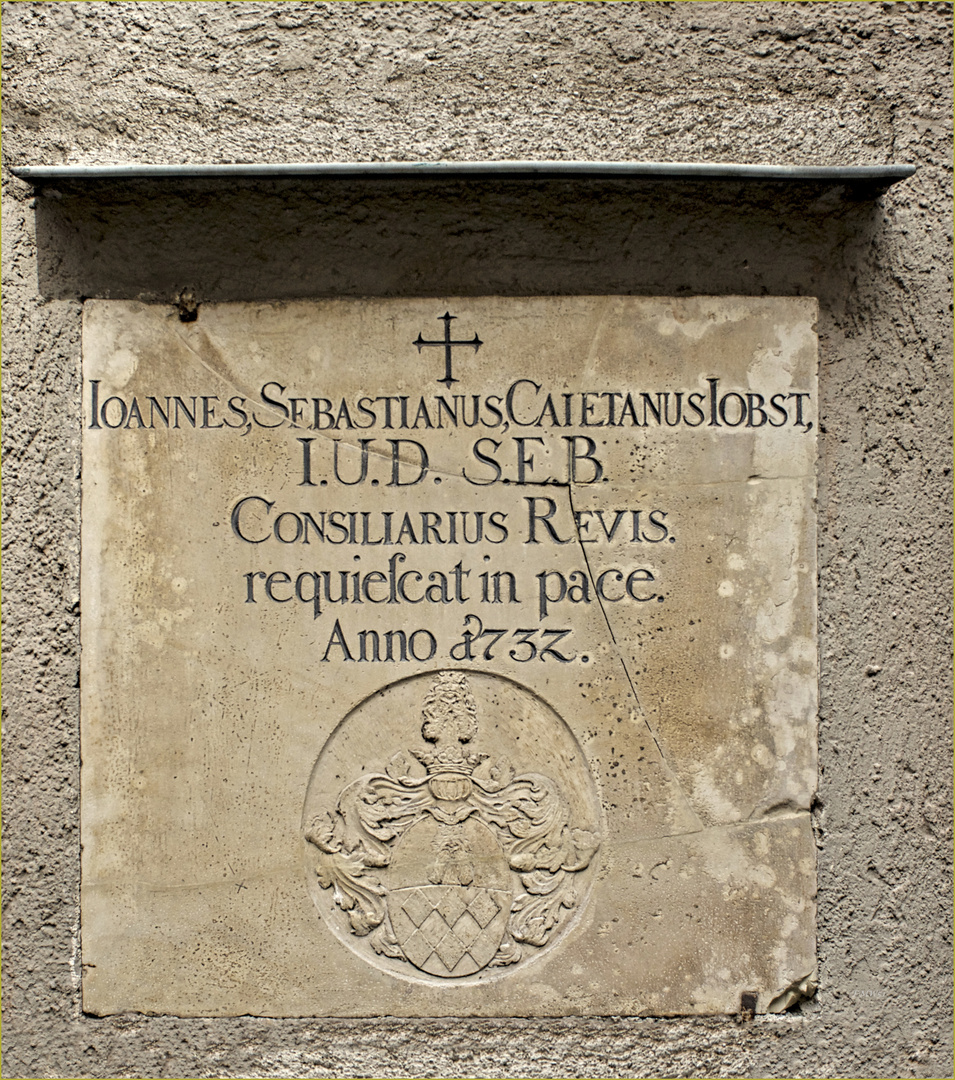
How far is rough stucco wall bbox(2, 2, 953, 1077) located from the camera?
Result: 89.2 inches

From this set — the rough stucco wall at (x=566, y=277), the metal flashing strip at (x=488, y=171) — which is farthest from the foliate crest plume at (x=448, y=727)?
the metal flashing strip at (x=488, y=171)

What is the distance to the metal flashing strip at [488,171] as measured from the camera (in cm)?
210

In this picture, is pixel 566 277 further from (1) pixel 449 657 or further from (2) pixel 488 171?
(1) pixel 449 657

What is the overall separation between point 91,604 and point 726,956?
1.84m

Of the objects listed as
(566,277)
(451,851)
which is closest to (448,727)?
(451,851)

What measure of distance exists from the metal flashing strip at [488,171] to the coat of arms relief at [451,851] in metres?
1.23

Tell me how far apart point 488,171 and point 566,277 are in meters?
0.35

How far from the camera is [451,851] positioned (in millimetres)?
2273

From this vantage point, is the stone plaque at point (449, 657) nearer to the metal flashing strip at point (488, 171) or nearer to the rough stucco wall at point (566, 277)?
the rough stucco wall at point (566, 277)

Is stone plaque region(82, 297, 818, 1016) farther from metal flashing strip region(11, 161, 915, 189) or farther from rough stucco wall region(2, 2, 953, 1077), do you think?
metal flashing strip region(11, 161, 915, 189)

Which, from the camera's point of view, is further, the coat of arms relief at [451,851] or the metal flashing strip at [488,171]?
the coat of arms relief at [451,851]

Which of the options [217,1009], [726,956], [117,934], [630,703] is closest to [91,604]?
[117,934]

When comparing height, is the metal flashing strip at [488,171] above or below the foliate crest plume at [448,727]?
above

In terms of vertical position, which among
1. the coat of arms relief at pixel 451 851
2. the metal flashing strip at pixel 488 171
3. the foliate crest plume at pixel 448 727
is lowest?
the coat of arms relief at pixel 451 851
